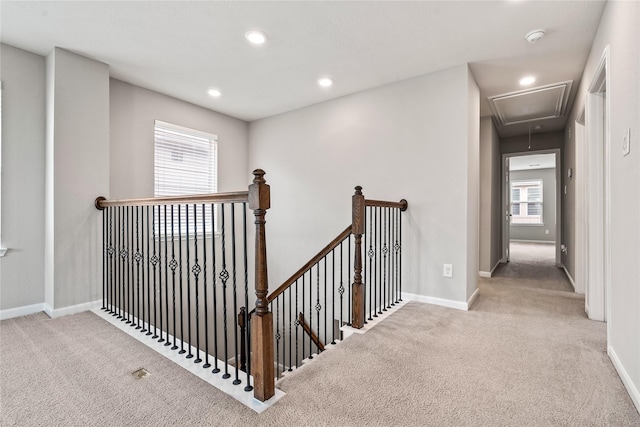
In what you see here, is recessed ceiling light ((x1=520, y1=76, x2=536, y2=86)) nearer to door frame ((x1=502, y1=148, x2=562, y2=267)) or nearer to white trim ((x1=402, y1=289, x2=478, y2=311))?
white trim ((x1=402, y1=289, x2=478, y2=311))

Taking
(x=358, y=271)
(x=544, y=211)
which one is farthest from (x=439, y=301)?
(x=544, y=211)

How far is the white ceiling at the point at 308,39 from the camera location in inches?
85.0

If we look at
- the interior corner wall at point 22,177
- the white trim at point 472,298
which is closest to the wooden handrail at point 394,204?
the white trim at point 472,298

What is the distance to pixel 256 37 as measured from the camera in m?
2.50

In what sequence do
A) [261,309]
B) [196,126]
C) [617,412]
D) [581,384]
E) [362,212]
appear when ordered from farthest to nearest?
[196,126]
[362,212]
[581,384]
[261,309]
[617,412]

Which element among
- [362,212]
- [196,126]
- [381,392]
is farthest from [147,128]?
[381,392]

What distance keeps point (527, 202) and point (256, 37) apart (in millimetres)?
10539

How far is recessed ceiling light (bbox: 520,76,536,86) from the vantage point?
3219 millimetres

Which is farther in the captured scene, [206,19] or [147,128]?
[147,128]

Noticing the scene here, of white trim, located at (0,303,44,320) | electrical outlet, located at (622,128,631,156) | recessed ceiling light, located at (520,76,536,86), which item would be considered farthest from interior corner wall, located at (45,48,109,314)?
recessed ceiling light, located at (520,76,536,86)

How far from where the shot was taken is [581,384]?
1621 mm

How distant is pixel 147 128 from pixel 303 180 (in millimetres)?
1959

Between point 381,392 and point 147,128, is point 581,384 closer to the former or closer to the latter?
point 381,392

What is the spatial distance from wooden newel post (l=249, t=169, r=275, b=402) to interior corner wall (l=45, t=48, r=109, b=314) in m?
2.19
